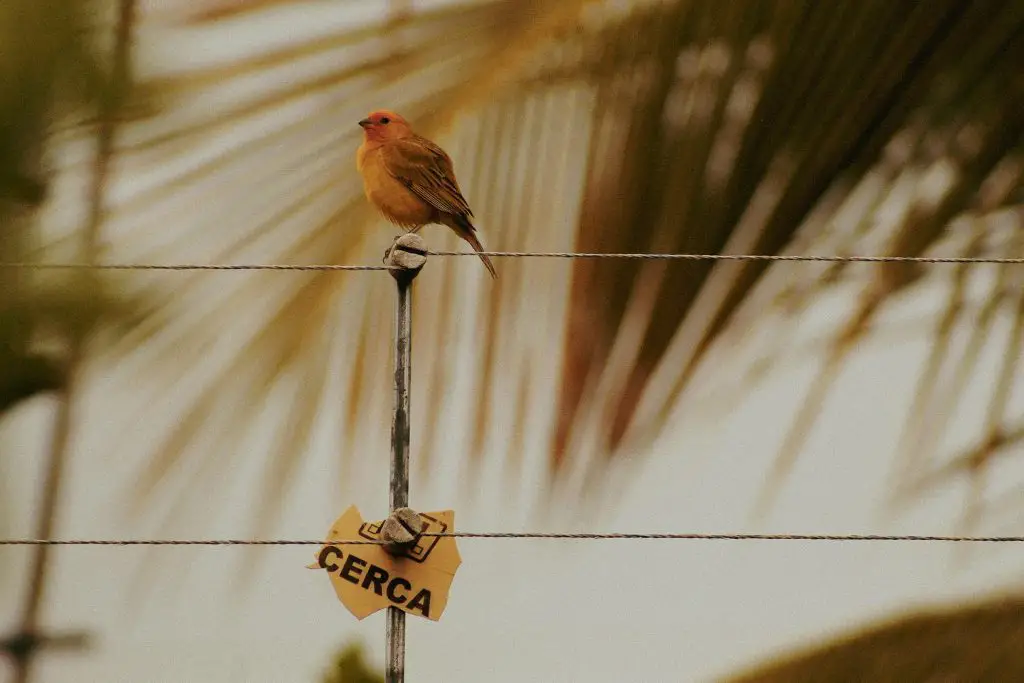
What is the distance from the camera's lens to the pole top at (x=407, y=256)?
2.85 feet

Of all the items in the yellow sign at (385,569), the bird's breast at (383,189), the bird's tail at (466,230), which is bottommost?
the yellow sign at (385,569)

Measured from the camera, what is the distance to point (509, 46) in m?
1.12

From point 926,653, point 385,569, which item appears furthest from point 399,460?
point 926,653

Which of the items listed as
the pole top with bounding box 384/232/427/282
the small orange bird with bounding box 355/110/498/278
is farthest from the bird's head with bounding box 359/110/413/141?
the pole top with bounding box 384/232/427/282

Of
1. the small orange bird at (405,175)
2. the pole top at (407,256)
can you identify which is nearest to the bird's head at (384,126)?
the small orange bird at (405,175)

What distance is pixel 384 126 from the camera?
1.12 metres

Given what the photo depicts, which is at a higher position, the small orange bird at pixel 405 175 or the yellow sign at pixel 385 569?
the small orange bird at pixel 405 175

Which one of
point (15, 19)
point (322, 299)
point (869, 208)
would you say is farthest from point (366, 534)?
point (869, 208)

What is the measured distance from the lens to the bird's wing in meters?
1.11

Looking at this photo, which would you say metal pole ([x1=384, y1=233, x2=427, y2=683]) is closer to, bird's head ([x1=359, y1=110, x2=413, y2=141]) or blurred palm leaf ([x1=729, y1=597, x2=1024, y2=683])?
bird's head ([x1=359, y1=110, x2=413, y2=141])

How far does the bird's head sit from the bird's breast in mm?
19

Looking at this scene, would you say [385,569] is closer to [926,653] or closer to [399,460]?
[399,460]

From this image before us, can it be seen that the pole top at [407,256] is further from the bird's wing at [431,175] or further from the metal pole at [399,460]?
the bird's wing at [431,175]

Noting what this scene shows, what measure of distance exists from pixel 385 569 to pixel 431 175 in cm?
40
